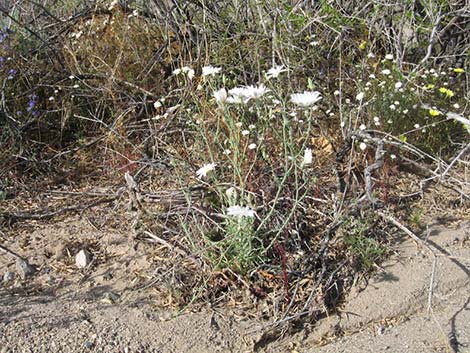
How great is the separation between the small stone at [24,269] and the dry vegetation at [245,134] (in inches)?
18.1

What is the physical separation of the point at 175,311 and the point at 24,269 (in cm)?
90

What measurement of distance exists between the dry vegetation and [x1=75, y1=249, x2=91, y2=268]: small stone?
1.14 feet

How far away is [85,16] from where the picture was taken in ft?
16.3

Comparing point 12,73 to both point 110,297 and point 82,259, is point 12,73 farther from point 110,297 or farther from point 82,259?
point 110,297

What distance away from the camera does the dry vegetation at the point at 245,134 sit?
9.94ft

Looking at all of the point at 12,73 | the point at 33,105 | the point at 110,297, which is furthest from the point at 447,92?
the point at 12,73

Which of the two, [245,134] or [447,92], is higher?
[245,134]

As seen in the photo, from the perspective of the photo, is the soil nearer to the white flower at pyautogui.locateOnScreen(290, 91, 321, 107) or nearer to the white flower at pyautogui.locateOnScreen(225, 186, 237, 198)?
the white flower at pyautogui.locateOnScreen(225, 186, 237, 198)

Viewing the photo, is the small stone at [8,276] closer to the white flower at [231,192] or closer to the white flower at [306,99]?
the white flower at [231,192]

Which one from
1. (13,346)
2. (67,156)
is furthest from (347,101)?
(13,346)

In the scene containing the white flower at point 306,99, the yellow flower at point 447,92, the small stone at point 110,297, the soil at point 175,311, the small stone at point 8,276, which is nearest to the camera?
the white flower at point 306,99

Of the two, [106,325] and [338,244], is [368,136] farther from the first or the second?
[106,325]

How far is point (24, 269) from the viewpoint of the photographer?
321 cm

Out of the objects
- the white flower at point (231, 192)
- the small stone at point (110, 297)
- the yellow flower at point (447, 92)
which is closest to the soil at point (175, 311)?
the small stone at point (110, 297)
